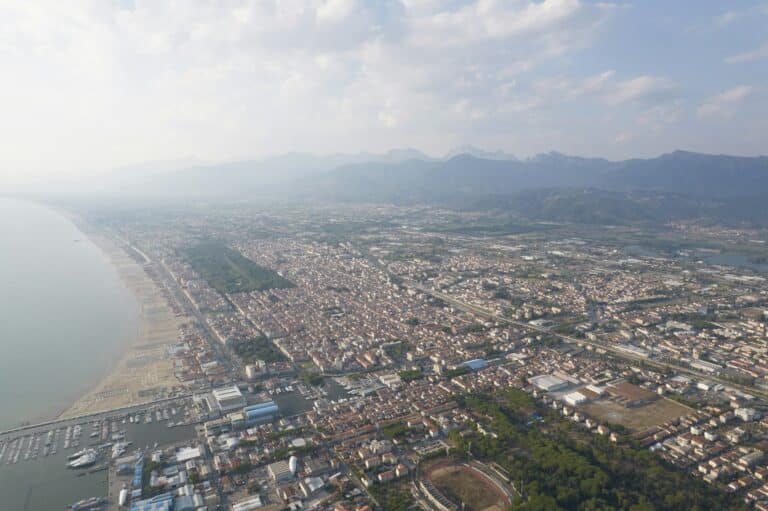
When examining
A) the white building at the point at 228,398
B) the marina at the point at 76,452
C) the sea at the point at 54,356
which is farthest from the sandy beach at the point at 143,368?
the white building at the point at 228,398

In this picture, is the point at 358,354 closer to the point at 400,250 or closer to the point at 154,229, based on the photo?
the point at 400,250

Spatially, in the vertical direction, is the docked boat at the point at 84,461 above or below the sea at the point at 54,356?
above

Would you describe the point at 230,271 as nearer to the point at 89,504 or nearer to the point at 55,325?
the point at 55,325

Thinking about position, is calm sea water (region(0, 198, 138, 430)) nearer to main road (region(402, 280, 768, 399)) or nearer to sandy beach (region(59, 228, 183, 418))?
sandy beach (region(59, 228, 183, 418))

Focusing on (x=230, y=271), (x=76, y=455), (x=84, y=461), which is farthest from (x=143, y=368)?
(x=230, y=271)

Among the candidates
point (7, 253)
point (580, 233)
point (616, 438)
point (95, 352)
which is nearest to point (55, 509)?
point (95, 352)

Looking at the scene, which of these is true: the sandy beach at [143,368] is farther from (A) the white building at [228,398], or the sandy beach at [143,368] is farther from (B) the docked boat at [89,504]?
(B) the docked boat at [89,504]

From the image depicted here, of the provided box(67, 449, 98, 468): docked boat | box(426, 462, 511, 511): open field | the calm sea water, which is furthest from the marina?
box(426, 462, 511, 511): open field
